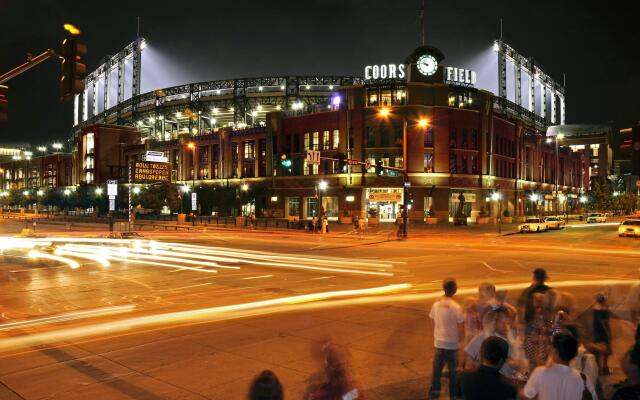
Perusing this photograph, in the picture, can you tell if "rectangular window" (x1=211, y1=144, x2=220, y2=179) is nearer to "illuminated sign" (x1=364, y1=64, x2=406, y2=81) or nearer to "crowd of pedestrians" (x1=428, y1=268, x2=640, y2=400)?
"illuminated sign" (x1=364, y1=64, x2=406, y2=81)

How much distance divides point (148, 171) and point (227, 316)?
3660cm

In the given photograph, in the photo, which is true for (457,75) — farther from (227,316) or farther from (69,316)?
(69,316)

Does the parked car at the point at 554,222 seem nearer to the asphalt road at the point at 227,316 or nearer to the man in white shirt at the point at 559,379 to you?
the asphalt road at the point at 227,316

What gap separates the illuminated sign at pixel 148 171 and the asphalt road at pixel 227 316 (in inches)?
781

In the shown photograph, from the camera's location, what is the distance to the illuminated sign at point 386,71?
7800 cm

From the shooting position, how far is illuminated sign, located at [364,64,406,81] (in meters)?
78.0

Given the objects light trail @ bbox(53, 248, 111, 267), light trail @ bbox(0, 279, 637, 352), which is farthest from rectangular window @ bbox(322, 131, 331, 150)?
light trail @ bbox(0, 279, 637, 352)

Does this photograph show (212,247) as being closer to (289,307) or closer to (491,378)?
(289,307)

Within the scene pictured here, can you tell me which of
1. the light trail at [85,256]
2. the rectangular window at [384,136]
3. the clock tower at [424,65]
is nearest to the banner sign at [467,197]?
the rectangular window at [384,136]

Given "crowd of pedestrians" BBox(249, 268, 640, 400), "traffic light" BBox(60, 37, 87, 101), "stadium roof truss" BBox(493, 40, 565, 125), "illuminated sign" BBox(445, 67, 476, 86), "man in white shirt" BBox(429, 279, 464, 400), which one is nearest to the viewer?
"crowd of pedestrians" BBox(249, 268, 640, 400)

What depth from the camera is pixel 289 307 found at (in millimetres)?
13352

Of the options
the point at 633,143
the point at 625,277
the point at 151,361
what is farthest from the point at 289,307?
the point at 625,277

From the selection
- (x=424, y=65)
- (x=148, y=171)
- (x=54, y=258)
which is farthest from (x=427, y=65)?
(x=54, y=258)

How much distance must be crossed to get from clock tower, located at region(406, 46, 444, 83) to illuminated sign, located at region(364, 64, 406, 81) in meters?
12.1
